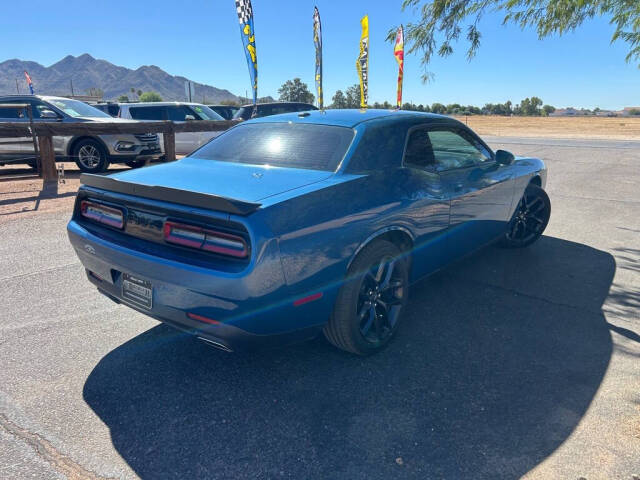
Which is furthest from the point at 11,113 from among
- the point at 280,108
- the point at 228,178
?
the point at 228,178

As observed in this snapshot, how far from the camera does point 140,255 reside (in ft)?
8.68

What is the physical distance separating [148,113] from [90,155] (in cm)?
325

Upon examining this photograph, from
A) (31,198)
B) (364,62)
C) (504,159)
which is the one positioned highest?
(364,62)

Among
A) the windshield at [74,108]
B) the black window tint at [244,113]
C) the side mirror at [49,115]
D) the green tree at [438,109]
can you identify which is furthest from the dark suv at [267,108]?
the green tree at [438,109]

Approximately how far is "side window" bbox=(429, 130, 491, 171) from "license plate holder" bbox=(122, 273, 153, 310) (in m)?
2.33

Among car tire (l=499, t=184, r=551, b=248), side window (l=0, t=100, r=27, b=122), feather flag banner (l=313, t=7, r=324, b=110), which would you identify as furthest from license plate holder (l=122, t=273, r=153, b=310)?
feather flag banner (l=313, t=7, r=324, b=110)

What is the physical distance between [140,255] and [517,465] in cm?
219

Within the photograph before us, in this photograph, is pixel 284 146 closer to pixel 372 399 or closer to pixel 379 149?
pixel 379 149

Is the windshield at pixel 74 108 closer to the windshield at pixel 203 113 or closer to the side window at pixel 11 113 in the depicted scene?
the side window at pixel 11 113

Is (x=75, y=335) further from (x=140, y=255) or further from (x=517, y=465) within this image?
(x=517, y=465)

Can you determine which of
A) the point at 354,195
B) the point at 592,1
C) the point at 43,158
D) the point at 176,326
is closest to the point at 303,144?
the point at 354,195

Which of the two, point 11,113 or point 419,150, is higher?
point 11,113

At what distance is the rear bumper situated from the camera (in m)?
2.35

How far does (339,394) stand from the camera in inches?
108
